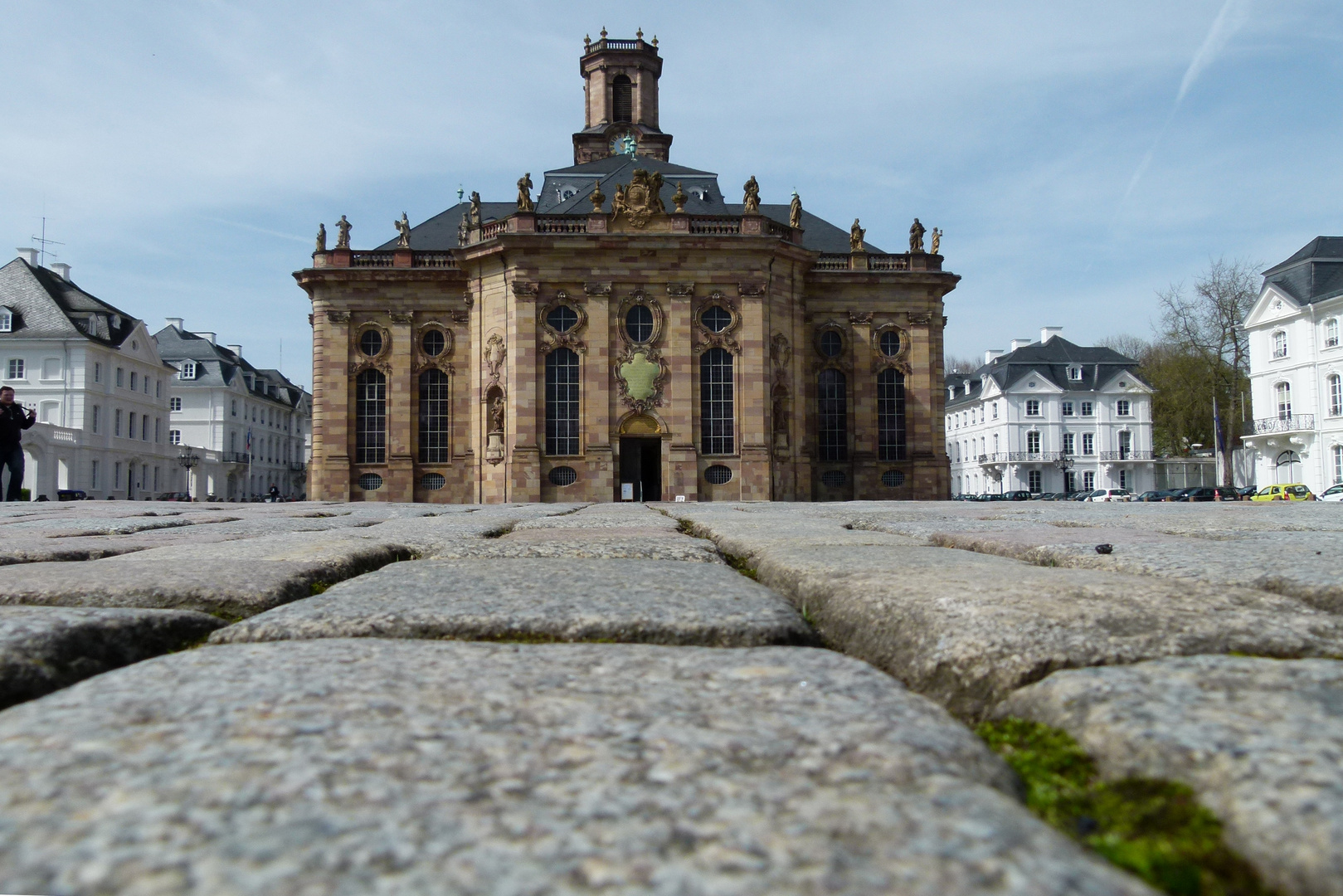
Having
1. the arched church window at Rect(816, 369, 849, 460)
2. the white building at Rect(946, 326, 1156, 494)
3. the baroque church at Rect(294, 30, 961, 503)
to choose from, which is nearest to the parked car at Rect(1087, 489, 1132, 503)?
the white building at Rect(946, 326, 1156, 494)

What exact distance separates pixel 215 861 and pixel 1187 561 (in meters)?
3.05

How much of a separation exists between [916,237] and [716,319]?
10.1 meters

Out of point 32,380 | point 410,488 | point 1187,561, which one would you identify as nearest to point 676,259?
point 410,488

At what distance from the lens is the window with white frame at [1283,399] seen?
147ft

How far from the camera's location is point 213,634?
1.96 m

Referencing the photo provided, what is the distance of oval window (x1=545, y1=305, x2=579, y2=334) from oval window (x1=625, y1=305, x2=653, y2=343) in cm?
178

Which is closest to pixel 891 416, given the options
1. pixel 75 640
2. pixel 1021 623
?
pixel 1021 623

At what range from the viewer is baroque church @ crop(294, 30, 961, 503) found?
30531 millimetres

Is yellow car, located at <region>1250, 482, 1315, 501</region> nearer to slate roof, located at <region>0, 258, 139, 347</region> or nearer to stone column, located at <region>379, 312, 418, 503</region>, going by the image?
stone column, located at <region>379, 312, 418, 503</region>

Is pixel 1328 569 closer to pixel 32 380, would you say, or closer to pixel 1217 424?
pixel 1217 424

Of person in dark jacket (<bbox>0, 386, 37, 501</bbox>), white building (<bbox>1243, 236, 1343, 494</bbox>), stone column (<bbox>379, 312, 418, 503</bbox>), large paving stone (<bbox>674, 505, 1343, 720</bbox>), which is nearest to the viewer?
large paving stone (<bbox>674, 505, 1343, 720</bbox>)

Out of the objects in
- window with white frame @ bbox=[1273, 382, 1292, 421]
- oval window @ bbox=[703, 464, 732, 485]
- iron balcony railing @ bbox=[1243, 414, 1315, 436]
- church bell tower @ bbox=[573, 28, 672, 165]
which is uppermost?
church bell tower @ bbox=[573, 28, 672, 165]

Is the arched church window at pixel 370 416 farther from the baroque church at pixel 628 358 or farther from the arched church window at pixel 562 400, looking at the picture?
the arched church window at pixel 562 400

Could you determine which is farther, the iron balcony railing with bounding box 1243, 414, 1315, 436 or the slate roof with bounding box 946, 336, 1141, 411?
the slate roof with bounding box 946, 336, 1141, 411
